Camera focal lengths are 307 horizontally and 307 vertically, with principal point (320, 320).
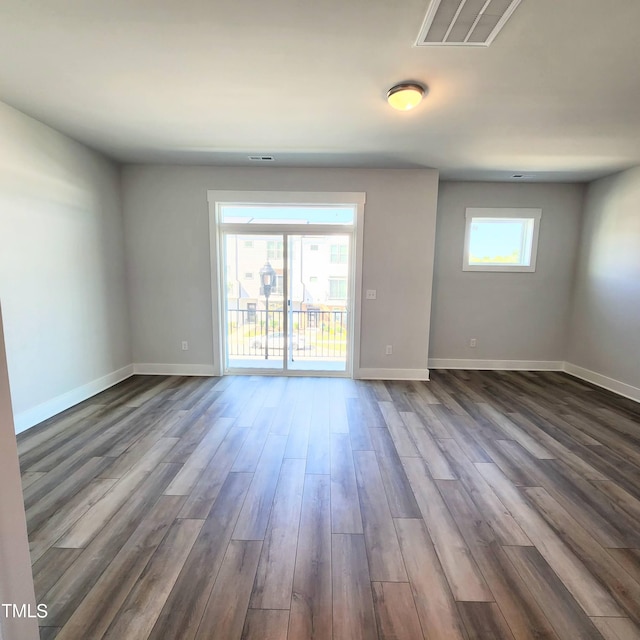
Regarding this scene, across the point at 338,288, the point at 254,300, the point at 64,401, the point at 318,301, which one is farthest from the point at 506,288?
the point at 64,401

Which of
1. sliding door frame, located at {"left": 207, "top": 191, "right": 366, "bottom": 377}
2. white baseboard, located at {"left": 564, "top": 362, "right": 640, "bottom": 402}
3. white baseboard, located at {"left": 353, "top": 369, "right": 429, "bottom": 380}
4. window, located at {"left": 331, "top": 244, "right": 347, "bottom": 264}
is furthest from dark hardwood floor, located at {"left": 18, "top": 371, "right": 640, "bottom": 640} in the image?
window, located at {"left": 331, "top": 244, "right": 347, "bottom": 264}

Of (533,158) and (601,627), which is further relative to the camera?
(533,158)

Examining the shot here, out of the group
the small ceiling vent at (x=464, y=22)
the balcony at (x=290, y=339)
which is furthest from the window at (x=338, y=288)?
the small ceiling vent at (x=464, y=22)

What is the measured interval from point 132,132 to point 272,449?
3.22 metres

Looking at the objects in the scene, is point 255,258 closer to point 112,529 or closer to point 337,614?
point 112,529

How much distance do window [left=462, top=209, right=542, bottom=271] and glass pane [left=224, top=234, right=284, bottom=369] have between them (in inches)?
110

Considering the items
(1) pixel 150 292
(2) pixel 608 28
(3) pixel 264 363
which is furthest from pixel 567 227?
(1) pixel 150 292

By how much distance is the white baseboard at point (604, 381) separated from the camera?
3.62 metres

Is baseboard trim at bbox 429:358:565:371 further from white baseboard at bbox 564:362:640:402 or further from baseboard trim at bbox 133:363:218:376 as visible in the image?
baseboard trim at bbox 133:363:218:376

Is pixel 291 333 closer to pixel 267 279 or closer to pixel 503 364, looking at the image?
pixel 267 279

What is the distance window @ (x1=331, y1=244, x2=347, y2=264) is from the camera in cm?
413

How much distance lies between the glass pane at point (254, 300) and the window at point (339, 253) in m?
0.69

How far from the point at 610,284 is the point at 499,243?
1413 mm

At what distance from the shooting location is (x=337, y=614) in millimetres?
1254
